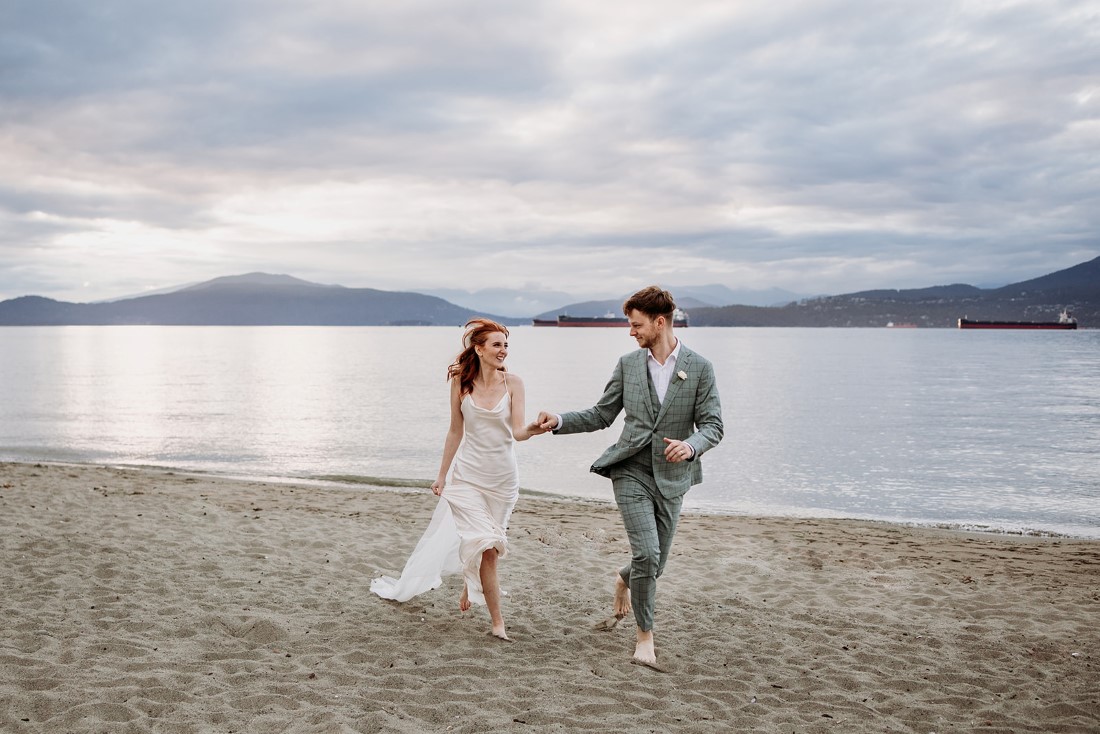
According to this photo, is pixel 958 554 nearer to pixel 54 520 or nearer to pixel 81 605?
pixel 81 605

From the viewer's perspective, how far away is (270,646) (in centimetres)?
585

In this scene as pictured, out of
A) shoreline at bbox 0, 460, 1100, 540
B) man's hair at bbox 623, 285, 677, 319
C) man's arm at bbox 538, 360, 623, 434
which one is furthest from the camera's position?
shoreline at bbox 0, 460, 1100, 540

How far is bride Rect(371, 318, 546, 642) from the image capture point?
5.81 m

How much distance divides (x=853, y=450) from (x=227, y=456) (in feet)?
57.8

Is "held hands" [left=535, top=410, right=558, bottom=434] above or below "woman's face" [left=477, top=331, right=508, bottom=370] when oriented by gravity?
below

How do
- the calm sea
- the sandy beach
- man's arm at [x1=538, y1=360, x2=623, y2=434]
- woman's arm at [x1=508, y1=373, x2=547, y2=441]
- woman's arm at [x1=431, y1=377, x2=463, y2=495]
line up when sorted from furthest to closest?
the calm sea → woman's arm at [x1=431, y1=377, x2=463, y2=495] → woman's arm at [x1=508, y1=373, x2=547, y2=441] → man's arm at [x1=538, y1=360, x2=623, y2=434] → the sandy beach

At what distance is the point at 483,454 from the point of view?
5902mm

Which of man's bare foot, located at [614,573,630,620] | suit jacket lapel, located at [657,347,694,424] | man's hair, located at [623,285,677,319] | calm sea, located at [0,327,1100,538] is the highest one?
man's hair, located at [623,285,677,319]

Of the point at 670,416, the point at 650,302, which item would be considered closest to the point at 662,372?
the point at 670,416

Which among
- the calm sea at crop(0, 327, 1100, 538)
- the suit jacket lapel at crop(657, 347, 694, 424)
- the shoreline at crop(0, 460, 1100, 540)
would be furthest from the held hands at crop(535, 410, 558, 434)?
the calm sea at crop(0, 327, 1100, 538)

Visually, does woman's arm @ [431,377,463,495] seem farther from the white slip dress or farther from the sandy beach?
the sandy beach

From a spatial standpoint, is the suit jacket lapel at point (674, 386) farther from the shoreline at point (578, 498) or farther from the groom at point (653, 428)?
the shoreline at point (578, 498)

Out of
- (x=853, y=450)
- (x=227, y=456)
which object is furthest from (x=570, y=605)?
(x=853, y=450)

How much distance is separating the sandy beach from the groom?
0.94 m
